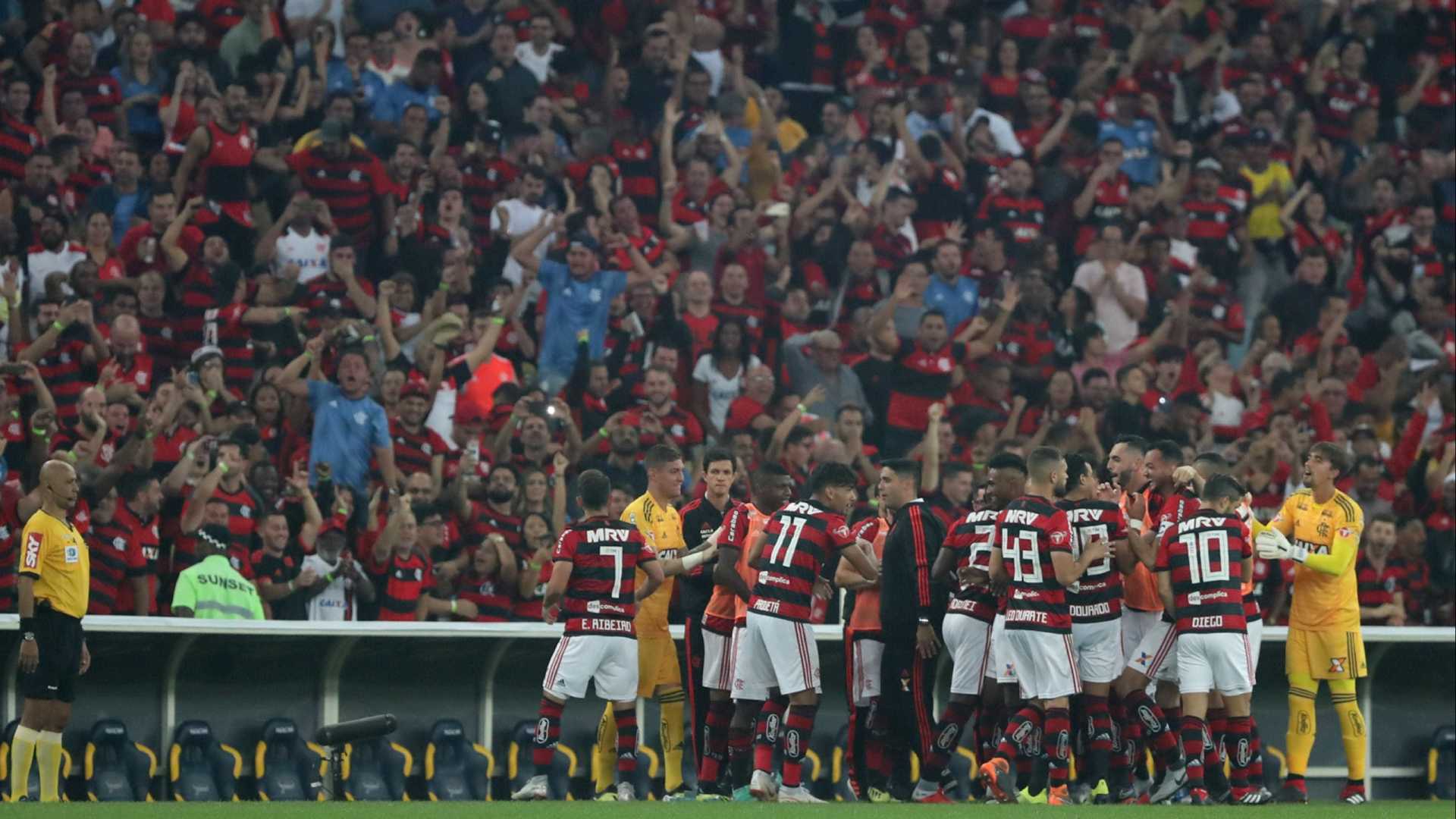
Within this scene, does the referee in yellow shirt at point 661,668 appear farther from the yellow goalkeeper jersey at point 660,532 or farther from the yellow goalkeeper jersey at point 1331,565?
the yellow goalkeeper jersey at point 1331,565

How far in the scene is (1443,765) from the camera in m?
17.3

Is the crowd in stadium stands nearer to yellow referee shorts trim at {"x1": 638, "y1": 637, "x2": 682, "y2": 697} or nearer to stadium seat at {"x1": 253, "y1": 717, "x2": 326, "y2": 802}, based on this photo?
stadium seat at {"x1": 253, "y1": 717, "x2": 326, "y2": 802}

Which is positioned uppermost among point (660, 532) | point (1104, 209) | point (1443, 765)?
point (1104, 209)

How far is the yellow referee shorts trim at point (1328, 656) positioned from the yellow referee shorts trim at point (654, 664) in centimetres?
403

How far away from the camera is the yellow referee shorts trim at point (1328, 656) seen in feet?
45.2

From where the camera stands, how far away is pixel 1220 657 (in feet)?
43.0

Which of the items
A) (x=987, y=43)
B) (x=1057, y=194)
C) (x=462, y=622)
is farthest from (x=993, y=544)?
(x=987, y=43)

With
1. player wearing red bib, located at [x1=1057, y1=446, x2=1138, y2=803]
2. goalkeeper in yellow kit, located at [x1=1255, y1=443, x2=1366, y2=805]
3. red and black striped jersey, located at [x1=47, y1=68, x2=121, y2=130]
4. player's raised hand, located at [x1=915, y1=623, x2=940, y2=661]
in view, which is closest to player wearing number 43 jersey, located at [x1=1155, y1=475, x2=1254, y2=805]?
player wearing red bib, located at [x1=1057, y1=446, x2=1138, y2=803]

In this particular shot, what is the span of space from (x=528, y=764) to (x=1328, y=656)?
5.82m

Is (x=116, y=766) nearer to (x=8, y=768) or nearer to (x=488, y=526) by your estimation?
(x=8, y=768)

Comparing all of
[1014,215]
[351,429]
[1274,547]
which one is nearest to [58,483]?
[351,429]

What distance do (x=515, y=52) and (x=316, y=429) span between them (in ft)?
19.7

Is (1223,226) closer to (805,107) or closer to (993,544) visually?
(805,107)

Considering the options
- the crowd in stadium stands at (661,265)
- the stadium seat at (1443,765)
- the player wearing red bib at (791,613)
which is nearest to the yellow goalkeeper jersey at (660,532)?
the player wearing red bib at (791,613)
